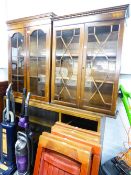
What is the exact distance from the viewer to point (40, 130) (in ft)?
6.97

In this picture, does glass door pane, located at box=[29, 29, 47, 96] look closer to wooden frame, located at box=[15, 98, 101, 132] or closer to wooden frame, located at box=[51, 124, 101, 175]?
wooden frame, located at box=[15, 98, 101, 132]

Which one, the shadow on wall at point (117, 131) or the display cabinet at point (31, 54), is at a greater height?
the display cabinet at point (31, 54)

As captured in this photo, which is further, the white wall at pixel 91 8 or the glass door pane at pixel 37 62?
the glass door pane at pixel 37 62

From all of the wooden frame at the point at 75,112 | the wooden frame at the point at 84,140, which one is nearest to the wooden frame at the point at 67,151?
the wooden frame at the point at 84,140

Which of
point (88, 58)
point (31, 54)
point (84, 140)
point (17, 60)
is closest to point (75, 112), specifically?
point (84, 140)

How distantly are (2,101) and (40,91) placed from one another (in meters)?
0.73

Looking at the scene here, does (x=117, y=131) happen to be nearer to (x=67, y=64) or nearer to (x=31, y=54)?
(x=67, y=64)

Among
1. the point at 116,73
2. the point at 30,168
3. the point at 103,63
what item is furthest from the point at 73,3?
the point at 30,168

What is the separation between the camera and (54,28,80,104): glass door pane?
156 centimetres

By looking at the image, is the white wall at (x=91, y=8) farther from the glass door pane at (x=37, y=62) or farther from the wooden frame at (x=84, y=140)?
the wooden frame at (x=84, y=140)

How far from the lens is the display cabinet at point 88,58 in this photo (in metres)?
1.34

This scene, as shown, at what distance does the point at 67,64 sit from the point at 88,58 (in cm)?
27

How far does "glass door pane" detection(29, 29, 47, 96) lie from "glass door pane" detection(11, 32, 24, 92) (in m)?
0.17

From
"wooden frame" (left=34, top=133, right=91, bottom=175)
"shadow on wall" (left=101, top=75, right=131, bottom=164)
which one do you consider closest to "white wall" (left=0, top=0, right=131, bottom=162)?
"shadow on wall" (left=101, top=75, right=131, bottom=164)
